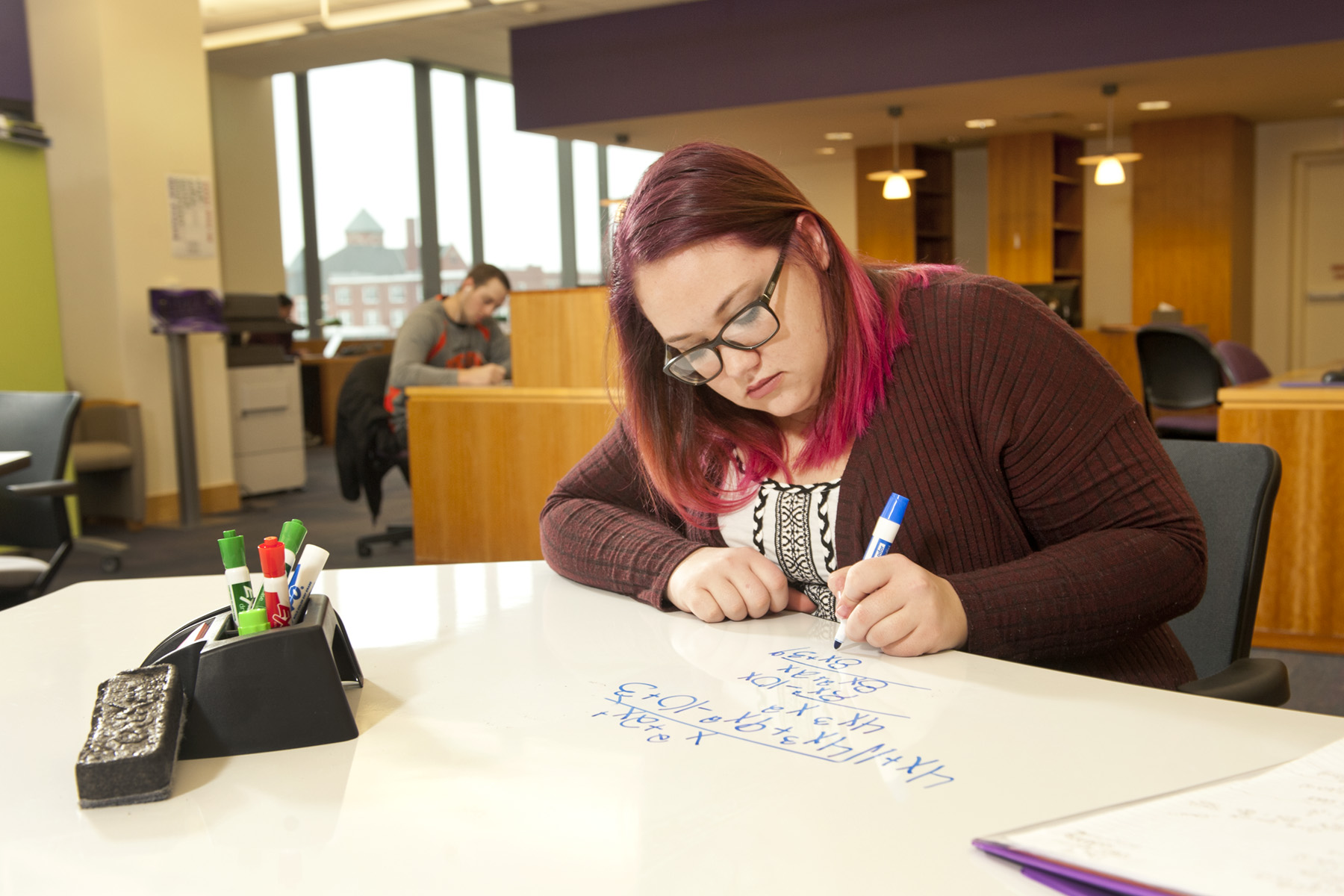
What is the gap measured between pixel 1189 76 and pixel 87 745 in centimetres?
747

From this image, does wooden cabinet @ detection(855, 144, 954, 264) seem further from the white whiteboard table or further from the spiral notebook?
the spiral notebook

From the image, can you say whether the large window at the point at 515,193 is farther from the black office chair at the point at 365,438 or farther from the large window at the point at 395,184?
the black office chair at the point at 365,438

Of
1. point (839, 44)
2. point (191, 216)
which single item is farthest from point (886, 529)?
point (839, 44)

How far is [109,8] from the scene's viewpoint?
543 centimetres

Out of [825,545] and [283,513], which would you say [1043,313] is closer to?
[825,545]

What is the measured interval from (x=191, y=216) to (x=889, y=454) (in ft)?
18.5

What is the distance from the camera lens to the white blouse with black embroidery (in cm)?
120

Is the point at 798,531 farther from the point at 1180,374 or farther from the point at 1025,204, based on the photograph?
the point at 1025,204

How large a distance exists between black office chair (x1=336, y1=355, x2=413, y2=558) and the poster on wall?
79.0 inches

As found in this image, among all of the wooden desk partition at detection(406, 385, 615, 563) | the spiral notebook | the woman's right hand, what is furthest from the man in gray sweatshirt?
the spiral notebook

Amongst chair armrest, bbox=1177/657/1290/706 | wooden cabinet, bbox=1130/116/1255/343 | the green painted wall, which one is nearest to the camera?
chair armrest, bbox=1177/657/1290/706

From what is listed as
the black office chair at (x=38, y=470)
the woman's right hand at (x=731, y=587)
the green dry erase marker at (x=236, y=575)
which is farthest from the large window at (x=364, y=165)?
the green dry erase marker at (x=236, y=575)

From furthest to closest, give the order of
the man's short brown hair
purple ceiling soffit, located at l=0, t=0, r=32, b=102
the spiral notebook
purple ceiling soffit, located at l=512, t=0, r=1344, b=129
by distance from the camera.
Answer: purple ceiling soffit, located at l=512, t=0, r=1344, b=129
purple ceiling soffit, located at l=0, t=0, r=32, b=102
the man's short brown hair
the spiral notebook

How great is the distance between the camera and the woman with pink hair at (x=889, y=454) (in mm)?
1016
